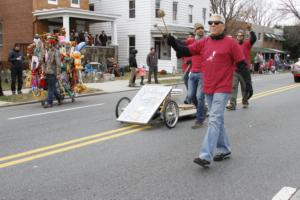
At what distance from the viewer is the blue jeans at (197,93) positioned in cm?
925

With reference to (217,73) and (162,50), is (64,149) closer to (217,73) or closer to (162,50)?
(217,73)

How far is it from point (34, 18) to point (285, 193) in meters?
26.8

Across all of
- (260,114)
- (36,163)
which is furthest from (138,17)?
(36,163)

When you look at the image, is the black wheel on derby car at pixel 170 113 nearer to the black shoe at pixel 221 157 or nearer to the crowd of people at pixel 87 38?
the black shoe at pixel 221 157

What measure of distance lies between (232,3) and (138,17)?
13.3m

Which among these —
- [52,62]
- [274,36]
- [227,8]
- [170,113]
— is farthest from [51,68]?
[274,36]

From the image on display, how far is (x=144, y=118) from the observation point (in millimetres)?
9031

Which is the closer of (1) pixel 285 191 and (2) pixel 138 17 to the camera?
(1) pixel 285 191

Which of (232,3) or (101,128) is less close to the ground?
(232,3)

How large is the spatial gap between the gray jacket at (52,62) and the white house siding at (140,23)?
20.7m

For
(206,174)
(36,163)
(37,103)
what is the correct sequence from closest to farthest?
(206,174), (36,163), (37,103)

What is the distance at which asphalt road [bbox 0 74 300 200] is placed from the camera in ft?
17.0

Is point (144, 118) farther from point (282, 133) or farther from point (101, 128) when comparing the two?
point (282, 133)

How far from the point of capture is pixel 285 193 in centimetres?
516
